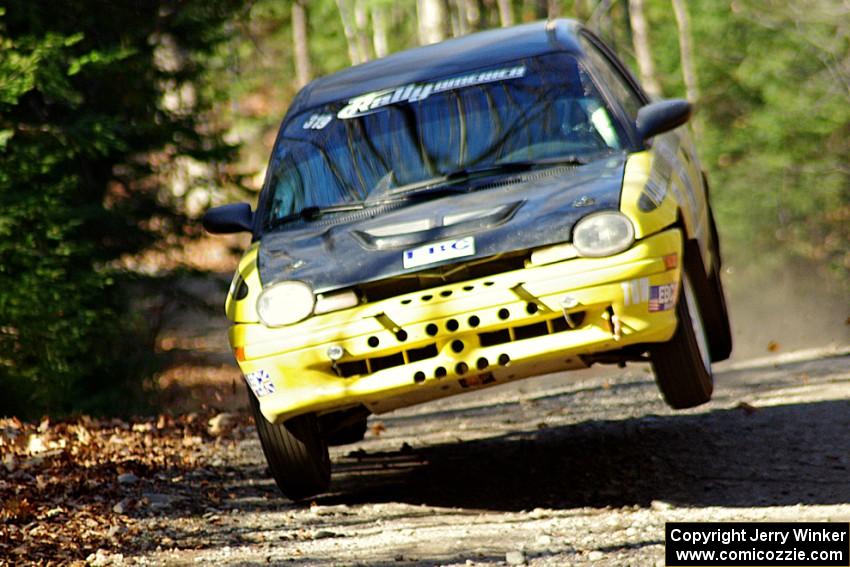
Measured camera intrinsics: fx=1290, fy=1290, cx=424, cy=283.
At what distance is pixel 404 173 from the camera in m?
6.67

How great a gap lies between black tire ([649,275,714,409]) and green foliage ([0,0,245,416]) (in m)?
5.45

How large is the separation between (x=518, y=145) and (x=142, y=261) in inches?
301

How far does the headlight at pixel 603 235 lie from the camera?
18.5 feet

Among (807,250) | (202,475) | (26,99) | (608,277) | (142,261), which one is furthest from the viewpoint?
(807,250)

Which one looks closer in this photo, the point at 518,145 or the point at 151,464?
the point at 518,145

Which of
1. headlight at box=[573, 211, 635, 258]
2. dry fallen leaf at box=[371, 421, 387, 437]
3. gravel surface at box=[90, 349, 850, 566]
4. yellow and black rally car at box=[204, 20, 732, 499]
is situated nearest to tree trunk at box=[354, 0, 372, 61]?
dry fallen leaf at box=[371, 421, 387, 437]

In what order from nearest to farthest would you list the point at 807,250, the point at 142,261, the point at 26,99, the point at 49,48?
the point at 49,48 → the point at 26,99 → the point at 142,261 → the point at 807,250

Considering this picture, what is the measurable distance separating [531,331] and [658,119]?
154 centimetres

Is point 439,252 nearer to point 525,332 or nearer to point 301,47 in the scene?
point 525,332

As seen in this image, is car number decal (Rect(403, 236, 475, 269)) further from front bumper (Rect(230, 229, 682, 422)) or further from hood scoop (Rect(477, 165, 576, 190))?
hood scoop (Rect(477, 165, 576, 190))

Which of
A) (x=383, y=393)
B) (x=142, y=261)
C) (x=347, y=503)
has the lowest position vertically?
(x=142, y=261)

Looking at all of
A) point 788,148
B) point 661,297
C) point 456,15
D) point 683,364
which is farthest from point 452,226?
point 456,15

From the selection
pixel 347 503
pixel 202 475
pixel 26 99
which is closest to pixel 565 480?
pixel 347 503

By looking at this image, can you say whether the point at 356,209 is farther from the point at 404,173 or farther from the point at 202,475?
the point at 202,475
